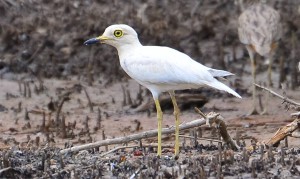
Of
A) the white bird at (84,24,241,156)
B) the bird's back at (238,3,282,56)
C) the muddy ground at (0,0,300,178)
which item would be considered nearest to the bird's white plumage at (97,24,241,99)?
the white bird at (84,24,241,156)

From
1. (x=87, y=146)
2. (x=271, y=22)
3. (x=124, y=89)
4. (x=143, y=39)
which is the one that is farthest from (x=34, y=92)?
(x=87, y=146)

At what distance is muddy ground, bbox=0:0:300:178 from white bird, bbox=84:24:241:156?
19.7 inches

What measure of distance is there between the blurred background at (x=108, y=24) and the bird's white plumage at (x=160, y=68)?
483 cm

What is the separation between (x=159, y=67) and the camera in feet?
22.4

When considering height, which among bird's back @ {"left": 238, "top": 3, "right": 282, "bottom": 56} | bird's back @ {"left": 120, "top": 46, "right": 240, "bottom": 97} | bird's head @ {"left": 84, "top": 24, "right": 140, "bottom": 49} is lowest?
bird's back @ {"left": 120, "top": 46, "right": 240, "bottom": 97}

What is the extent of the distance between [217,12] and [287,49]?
1.44m

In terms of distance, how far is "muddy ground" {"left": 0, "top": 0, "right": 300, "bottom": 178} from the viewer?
6.46 metres

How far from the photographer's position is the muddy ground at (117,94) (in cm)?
646

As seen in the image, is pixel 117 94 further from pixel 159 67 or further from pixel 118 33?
pixel 159 67

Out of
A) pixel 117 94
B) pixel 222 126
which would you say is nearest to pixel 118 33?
pixel 222 126

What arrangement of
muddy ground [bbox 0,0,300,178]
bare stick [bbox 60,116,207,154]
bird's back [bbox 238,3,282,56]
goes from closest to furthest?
muddy ground [bbox 0,0,300,178] < bare stick [bbox 60,116,207,154] < bird's back [bbox 238,3,282,56]

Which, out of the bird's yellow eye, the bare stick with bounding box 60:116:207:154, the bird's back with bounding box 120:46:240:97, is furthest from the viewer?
the bird's yellow eye

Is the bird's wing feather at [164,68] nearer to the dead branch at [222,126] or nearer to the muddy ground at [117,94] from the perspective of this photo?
the dead branch at [222,126]

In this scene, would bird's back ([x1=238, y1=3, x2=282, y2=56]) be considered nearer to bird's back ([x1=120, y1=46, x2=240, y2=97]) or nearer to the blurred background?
the blurred background
